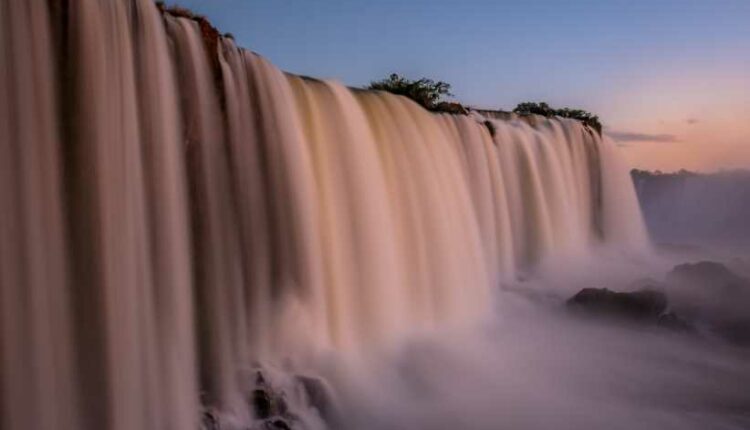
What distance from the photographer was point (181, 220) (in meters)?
6.20

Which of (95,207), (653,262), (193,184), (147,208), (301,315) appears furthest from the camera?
(653,262)

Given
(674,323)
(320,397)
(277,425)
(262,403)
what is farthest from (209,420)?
(674,323)

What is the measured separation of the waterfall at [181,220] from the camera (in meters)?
4.70

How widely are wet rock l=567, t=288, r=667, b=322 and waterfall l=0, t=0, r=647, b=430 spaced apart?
3.00 m

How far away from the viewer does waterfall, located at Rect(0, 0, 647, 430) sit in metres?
4.70

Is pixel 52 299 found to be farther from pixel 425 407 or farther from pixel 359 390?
pixel 425 407

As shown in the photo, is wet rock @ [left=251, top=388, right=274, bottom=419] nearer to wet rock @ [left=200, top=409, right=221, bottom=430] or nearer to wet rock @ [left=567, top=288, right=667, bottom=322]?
wet rock @ [left=200, top=409, right=221, bottom=430]

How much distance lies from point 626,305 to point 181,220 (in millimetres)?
9154

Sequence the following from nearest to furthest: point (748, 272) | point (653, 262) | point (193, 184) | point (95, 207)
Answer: point (95, 207), point (193, 184), point (748, 272), point (653, 262)

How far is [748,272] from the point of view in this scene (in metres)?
17.1

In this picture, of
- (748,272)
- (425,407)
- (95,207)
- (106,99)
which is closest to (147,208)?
(95,207)

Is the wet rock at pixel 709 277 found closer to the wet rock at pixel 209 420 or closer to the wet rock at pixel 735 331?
the wet rock at pixel 735 331

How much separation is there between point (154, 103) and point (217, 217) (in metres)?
1.39

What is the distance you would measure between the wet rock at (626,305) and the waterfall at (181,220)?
118 inches
